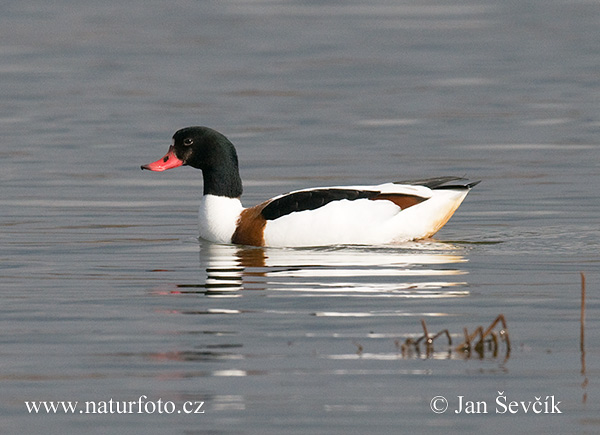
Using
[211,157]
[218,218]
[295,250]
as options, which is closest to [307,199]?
[295,250]

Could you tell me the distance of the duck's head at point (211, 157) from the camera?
46.2ft

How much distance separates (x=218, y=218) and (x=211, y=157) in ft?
2.44

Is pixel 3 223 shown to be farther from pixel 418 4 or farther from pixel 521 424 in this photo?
pixel 418 4

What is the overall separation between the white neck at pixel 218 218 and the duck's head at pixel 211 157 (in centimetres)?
15

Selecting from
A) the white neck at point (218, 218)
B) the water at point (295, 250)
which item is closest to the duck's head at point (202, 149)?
the white neck at point (218, 218)

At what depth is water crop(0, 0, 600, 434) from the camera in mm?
7777

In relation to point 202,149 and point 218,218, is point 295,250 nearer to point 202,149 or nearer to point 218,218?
point 218,218

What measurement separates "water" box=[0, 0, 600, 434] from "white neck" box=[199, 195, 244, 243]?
0.22 meters

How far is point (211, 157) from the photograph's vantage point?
14180mm

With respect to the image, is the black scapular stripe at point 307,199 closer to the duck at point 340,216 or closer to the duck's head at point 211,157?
the duck at point 340,216

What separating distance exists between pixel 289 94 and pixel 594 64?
22.0ft

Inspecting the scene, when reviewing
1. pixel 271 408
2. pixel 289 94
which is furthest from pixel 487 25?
pixel 271 408

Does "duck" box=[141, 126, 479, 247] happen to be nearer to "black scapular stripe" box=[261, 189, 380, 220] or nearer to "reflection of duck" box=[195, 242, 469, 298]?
"black scapular stripe" box=[261, 189, 380, 220]

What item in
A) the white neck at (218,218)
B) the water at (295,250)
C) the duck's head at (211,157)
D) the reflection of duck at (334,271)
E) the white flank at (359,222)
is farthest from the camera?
the duck's head at (211,157)
